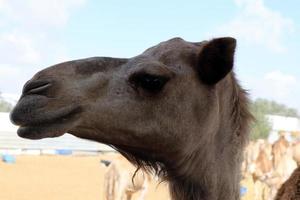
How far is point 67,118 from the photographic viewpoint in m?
2.81

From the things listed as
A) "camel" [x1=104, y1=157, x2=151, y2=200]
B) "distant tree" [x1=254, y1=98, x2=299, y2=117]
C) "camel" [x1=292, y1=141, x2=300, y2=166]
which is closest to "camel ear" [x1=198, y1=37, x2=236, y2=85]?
"camel" [x1=104, y1=157, x2=151, y2=200]

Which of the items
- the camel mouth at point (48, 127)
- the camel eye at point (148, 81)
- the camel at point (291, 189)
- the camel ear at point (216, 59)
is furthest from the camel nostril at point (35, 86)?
the camel at point (291, 189)

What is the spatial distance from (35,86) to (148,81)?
642 mm

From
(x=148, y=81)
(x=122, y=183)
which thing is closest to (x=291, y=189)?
(x=148, y=81)

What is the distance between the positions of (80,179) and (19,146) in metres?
12.3

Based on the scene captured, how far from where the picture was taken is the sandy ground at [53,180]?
1726 centimetres

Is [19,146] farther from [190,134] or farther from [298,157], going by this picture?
[190,134]

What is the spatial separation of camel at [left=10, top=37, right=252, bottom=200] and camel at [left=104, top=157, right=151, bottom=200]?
966 centimetres

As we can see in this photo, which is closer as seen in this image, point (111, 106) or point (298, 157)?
point (111, 106)

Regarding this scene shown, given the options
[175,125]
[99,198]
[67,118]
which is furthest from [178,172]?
[99,198]

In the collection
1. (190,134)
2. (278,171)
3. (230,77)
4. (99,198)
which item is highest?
(230,77)

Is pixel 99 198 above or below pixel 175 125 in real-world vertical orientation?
below

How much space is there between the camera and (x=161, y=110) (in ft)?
10.1

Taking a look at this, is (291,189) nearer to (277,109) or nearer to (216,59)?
(216,59)
